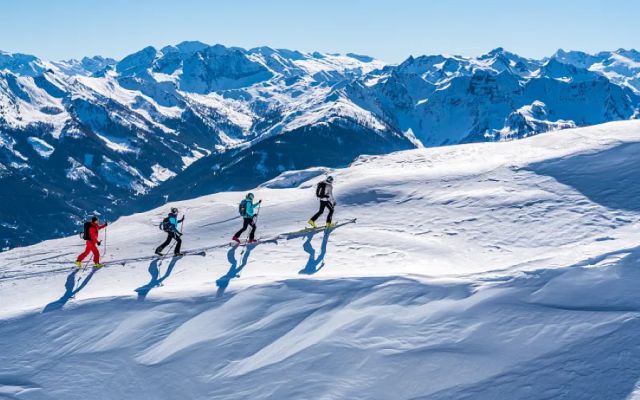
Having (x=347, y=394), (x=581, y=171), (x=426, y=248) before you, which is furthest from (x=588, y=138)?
(x=347, y=394)

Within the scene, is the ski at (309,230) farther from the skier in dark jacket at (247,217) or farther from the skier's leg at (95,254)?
the skier's leg at (95,254)

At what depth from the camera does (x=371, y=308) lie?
1475cm

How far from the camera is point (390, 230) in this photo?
72.4 ft

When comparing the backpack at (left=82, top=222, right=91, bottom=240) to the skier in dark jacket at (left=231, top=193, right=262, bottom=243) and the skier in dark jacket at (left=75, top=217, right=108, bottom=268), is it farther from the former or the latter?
the skier in dark jacket at (left=231, top=193, right=262, bottom=243)

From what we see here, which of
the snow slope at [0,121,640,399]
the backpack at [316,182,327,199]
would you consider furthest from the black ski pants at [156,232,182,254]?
the backpack at [316,182,327,199]

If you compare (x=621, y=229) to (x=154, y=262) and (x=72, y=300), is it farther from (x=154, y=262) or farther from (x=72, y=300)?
(x=72, y=300)

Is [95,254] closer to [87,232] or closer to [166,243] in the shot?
[87,232]

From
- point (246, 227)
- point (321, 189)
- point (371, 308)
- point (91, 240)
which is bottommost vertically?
point (371, 308)

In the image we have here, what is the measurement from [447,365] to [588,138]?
69.6ft

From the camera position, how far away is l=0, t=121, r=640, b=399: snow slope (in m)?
12.1

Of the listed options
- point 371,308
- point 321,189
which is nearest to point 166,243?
point 321,189

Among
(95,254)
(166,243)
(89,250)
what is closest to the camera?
(89,250)

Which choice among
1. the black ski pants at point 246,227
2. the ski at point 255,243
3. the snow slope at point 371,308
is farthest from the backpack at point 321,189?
the black ski pants at point 246,227

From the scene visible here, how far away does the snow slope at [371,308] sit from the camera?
39.7 feet
